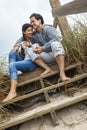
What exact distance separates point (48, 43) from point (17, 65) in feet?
1.94

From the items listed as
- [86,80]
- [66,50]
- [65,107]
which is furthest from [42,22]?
[65,107]

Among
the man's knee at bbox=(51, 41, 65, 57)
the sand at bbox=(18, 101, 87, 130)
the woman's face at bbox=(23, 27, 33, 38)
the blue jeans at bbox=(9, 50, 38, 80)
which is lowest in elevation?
the sand at bbox=(18, 101, 87, 130)

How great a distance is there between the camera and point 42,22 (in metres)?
5.43

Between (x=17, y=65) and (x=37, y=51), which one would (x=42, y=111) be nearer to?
(x=17, y=65)

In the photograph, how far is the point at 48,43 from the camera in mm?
4961

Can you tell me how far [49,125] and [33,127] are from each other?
0.21m

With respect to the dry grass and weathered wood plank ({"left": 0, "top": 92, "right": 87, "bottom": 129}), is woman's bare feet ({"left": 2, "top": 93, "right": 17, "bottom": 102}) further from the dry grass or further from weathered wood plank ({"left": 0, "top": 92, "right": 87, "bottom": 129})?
the dry grass

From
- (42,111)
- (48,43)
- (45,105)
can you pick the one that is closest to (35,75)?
(48,43)

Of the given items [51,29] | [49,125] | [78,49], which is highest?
[51,29]

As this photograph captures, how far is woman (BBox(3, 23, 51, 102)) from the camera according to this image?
15.2 ft

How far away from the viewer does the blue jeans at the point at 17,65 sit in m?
4.75

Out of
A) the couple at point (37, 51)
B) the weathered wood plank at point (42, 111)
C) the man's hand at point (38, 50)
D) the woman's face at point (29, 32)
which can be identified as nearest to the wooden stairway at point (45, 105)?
the weathered wood plank at point (42, 111)

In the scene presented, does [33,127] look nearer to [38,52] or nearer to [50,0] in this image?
[38,52]

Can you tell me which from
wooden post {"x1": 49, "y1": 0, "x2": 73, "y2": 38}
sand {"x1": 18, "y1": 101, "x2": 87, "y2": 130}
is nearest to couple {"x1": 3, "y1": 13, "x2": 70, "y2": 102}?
sand {"x1": 18, "y1": 101, "x2": 87, "y2": 130}
